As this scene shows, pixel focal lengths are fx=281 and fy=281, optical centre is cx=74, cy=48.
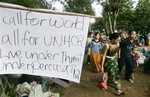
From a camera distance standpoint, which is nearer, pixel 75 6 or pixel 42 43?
pixel 42 43

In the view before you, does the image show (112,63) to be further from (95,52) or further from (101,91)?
(95,52)

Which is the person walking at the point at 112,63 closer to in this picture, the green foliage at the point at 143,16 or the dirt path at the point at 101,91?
the dirt path at the point at 101,91

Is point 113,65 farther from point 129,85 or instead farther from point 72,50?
point 72,50

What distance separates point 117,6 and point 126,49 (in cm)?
1727

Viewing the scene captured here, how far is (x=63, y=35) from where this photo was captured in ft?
12.0

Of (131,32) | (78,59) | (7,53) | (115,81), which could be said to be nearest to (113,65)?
(115,81)

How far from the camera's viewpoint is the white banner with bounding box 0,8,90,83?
11.5 feet

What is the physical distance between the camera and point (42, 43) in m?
3.65

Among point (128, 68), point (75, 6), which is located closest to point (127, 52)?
point (128, 68)

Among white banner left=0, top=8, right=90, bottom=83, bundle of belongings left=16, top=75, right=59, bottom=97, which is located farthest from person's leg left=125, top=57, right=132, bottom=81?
white banner left=0, top=8, right=90, bottom=83

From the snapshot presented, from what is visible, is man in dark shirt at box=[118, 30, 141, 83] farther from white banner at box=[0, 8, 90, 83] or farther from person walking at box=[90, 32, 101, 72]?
white banner at box=[0, 8, 90, 83]

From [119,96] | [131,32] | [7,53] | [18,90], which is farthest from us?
[131,32]

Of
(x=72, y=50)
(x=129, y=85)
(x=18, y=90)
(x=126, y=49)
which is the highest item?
(x=72, y=50)

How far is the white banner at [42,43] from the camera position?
3.51 m
